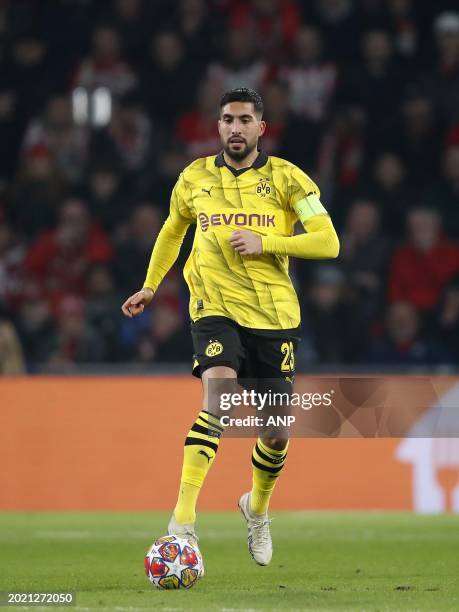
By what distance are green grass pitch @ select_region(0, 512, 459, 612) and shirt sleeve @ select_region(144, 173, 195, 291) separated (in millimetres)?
1486

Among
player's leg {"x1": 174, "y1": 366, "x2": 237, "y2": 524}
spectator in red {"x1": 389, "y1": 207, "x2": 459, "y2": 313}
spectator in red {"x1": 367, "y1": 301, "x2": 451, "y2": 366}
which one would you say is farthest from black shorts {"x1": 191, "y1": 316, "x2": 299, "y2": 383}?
spectator in red {"x1": 389, "y1": 207, "x2": 459, "y2": 313}

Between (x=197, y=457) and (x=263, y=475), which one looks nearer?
(x=197, y=457)

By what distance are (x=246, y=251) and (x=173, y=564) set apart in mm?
1491

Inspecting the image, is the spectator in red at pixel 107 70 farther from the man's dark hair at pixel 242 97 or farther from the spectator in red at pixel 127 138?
the man's dark hair at pixel 242 97

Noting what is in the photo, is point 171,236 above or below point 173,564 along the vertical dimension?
above

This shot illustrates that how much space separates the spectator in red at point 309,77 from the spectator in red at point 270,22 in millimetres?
256

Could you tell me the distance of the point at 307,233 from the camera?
6.66 meters

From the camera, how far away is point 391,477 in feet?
36.5

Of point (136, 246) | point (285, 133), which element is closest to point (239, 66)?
point (285, 133)

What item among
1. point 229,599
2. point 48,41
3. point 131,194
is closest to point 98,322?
A: point 131,194

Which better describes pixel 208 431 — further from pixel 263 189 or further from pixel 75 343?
pixel 75 343

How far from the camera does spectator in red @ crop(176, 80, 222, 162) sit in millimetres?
14117

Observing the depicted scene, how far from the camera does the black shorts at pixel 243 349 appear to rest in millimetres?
6473

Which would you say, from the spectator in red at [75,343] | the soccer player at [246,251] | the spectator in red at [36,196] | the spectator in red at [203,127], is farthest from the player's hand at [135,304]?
the spectator in red at [203,127]
